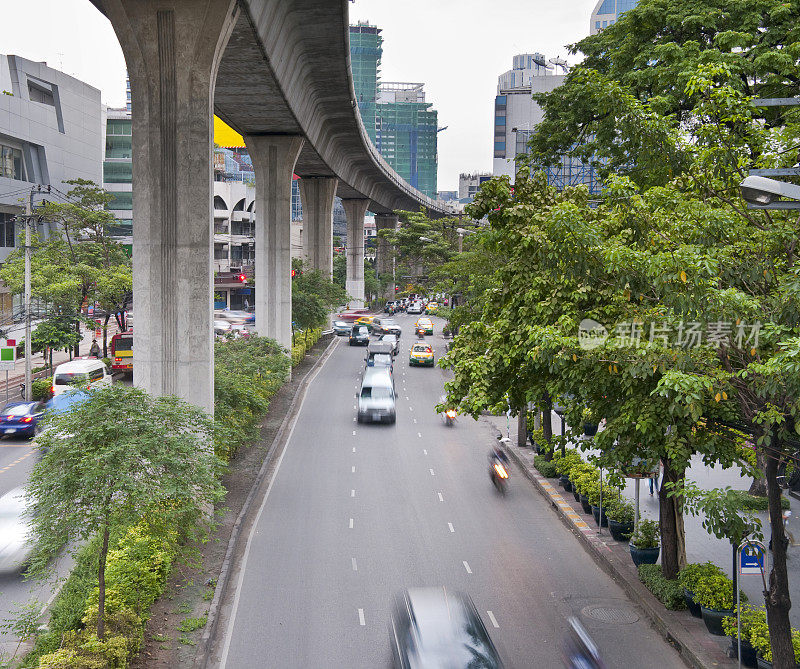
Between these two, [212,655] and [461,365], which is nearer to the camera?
[212,655]

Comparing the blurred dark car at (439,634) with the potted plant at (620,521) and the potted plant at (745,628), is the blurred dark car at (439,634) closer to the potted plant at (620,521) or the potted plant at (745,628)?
the potted plant at (745,628)

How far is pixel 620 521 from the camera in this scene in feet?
64.1

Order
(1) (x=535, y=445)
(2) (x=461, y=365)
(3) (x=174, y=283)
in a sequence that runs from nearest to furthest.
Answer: (2) (x=461, y=365), (3) (x=174, y=283), (1) (x=535, y=445)

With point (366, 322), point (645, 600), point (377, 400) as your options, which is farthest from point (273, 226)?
point (645, 600)

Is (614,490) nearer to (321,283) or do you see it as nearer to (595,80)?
(595,80)

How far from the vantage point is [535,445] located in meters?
30.0

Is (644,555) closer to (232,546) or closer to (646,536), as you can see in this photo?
(646,536)

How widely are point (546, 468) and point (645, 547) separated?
27.8ft

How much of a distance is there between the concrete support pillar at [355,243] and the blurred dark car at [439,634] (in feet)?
228

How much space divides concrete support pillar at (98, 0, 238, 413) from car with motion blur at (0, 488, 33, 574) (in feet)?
13.6

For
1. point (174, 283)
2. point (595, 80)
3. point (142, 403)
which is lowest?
point (142, 403)

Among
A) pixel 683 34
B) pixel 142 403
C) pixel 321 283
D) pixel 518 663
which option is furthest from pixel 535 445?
pixel 321 283

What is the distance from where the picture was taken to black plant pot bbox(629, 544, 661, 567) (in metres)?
17.2

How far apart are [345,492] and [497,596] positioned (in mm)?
8387
